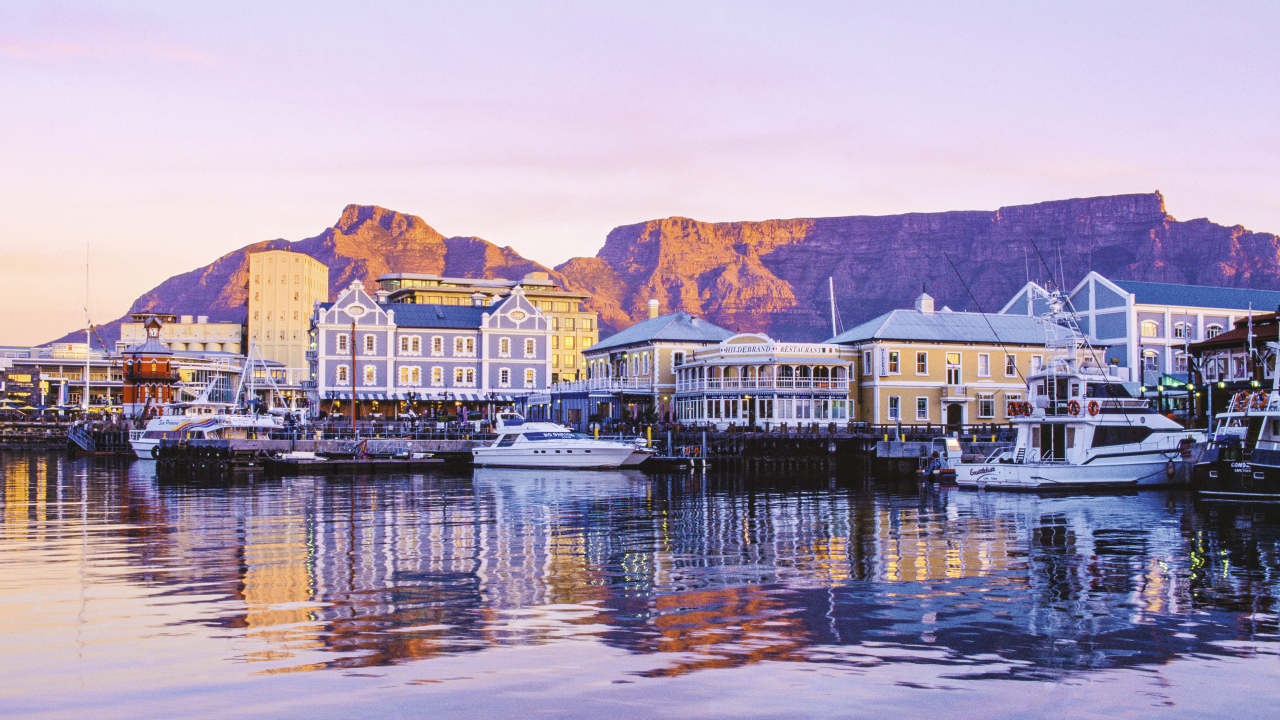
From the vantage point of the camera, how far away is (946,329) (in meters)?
70.1

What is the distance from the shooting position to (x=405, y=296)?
14900 centimetres

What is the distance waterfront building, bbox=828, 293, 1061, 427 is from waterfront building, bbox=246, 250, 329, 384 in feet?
364

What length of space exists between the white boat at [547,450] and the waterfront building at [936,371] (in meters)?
20.4

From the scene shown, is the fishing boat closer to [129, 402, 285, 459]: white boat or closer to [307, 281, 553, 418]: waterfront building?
[129, 402, 285, 459]: white boat

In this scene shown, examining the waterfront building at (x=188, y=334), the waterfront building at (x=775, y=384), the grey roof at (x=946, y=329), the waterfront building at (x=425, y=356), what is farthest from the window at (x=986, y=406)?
the waterfront building at (x=188, y=334)

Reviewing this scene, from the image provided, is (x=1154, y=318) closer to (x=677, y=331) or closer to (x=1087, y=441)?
(x=677, y=331)

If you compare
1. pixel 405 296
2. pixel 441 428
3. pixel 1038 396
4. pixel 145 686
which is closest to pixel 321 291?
pixel 405 296

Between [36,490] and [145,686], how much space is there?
34.6m

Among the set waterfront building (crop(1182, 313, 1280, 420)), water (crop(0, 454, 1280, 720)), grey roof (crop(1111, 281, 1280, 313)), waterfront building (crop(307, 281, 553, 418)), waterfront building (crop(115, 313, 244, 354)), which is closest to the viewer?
water (crop(0, 454, 1280, 720))

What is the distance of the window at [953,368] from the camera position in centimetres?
6881

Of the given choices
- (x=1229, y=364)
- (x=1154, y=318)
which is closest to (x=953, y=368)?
(x=1229, y=364)

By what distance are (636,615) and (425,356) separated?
71.0 m

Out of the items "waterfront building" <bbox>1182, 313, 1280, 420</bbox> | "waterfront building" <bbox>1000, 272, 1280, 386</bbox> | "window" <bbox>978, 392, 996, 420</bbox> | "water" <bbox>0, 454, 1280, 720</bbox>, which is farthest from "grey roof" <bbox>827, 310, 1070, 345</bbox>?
"water" <bbox>0, 454, 1280, 720</bbox>

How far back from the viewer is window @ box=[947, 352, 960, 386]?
68.8 meters
